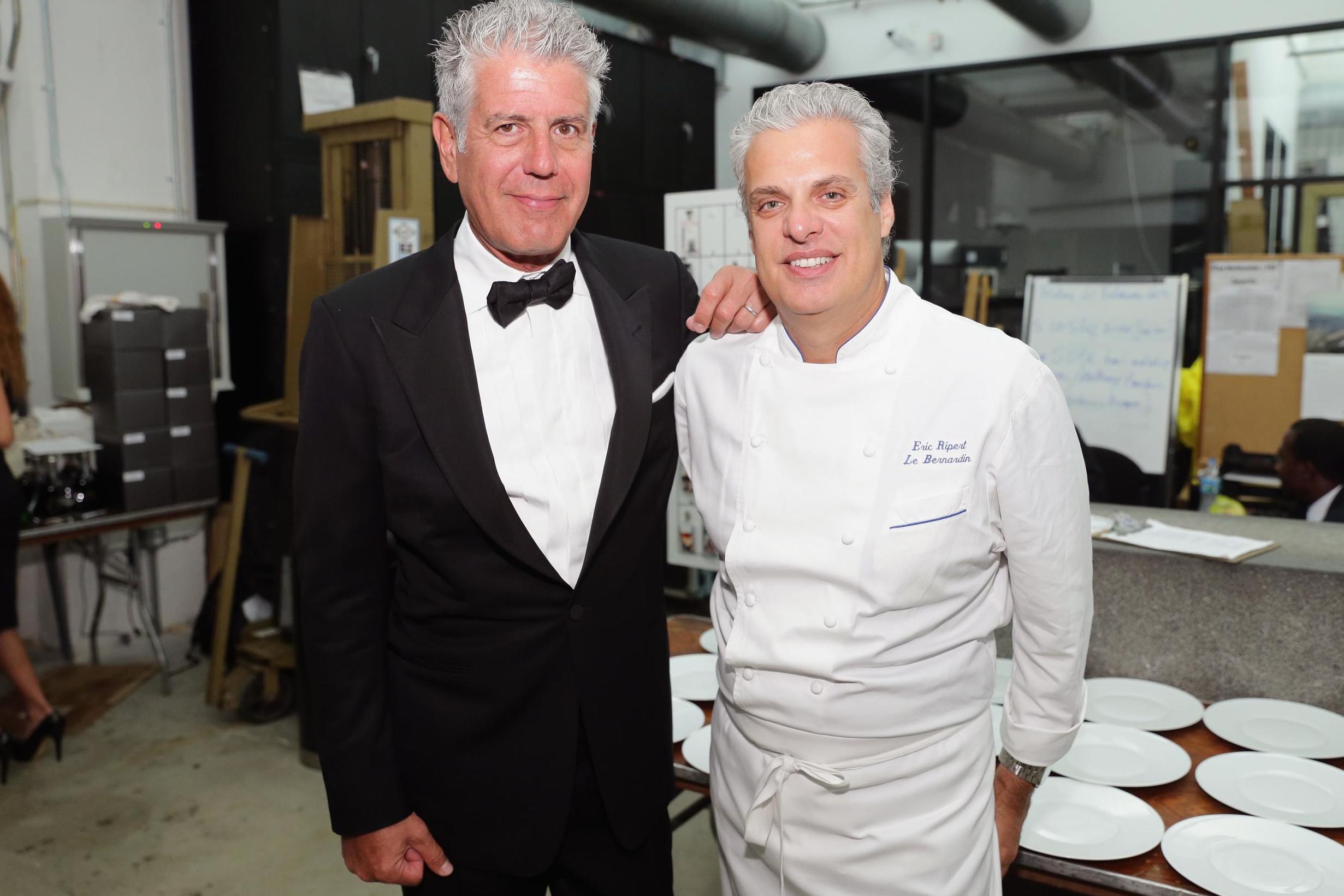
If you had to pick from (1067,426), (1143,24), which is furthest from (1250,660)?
(1143,24)

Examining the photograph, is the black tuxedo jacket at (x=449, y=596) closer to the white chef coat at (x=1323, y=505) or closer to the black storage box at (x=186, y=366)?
the white chef coat at (x=1323, y=505)

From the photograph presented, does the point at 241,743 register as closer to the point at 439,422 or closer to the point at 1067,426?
the point at 439,422

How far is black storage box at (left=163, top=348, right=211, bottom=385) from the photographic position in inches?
169

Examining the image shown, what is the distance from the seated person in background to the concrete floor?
8.00 feet

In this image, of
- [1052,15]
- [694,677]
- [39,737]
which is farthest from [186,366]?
[1052,15]

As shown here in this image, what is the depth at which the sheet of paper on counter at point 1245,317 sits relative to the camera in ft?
15.6

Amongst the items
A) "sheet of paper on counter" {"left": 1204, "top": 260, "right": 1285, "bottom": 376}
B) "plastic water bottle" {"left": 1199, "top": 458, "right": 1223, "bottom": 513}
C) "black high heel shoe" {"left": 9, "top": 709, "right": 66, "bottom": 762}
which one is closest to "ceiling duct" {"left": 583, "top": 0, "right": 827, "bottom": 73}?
"sheet of paper on counter" {"left": 1204, "top": 260, "right": 1285, "bottom": 376}

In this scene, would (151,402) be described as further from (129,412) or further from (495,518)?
(495,518)

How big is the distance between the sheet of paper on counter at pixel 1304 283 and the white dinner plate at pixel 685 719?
13.1 feet

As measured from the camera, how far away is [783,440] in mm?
1336

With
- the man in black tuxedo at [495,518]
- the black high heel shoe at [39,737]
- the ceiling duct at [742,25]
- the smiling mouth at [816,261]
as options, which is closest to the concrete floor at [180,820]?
the black high heel shoe at [39,737]

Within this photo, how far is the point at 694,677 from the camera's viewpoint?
2.15m

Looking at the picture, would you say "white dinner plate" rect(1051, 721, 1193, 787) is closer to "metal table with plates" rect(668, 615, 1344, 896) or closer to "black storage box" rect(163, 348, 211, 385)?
"metal table with plates" rect(668, 615, 1344, 896)

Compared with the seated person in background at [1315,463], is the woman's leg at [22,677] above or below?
below
